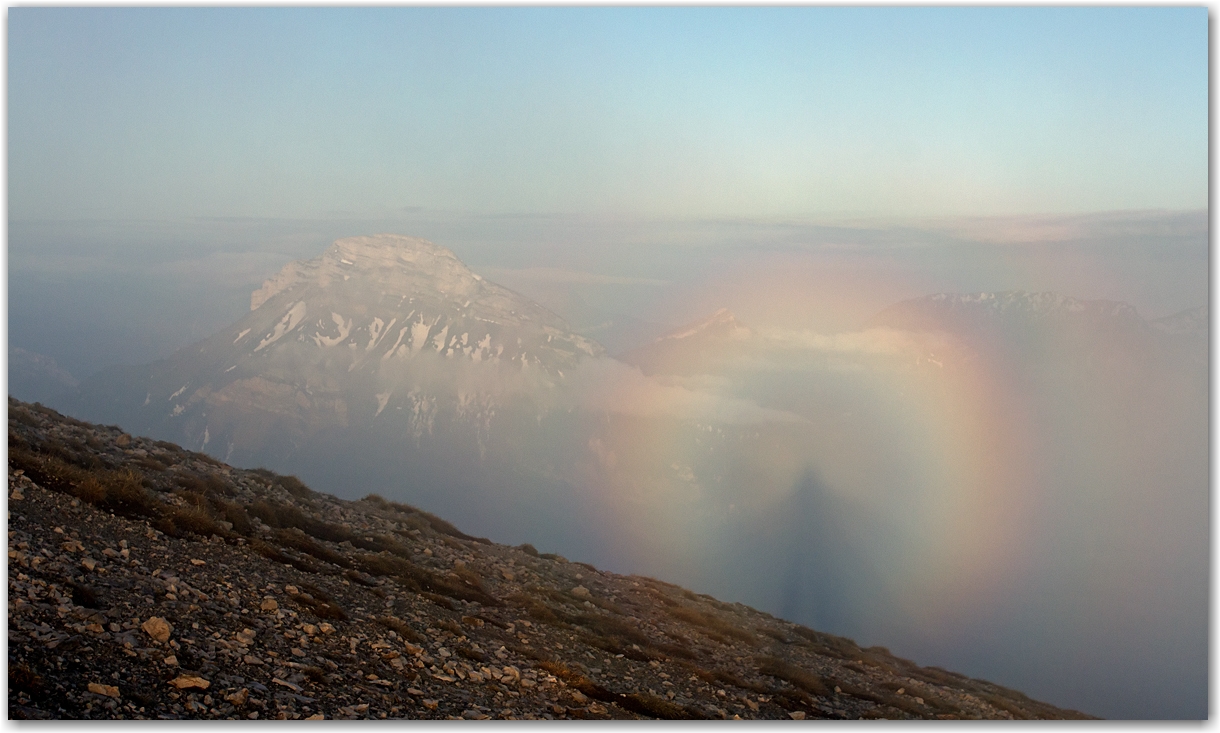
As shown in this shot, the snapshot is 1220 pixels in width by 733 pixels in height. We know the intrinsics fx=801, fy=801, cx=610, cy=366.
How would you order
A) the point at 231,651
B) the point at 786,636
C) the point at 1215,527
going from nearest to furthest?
the point at 231,651
the point at 1215,527
the point at 786,636

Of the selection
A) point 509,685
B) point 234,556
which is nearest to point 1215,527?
point 509,685

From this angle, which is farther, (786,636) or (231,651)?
(786,636)

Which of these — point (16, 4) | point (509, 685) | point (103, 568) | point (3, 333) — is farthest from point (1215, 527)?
point (16, 4)

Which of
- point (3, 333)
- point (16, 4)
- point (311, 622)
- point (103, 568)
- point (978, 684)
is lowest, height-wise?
point (978, 684)

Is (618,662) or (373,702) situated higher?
(373,702)

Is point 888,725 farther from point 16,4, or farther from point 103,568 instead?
point 16,4

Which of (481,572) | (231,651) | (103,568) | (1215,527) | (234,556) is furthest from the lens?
(481,572)

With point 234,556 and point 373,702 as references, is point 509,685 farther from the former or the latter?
point 234,556
